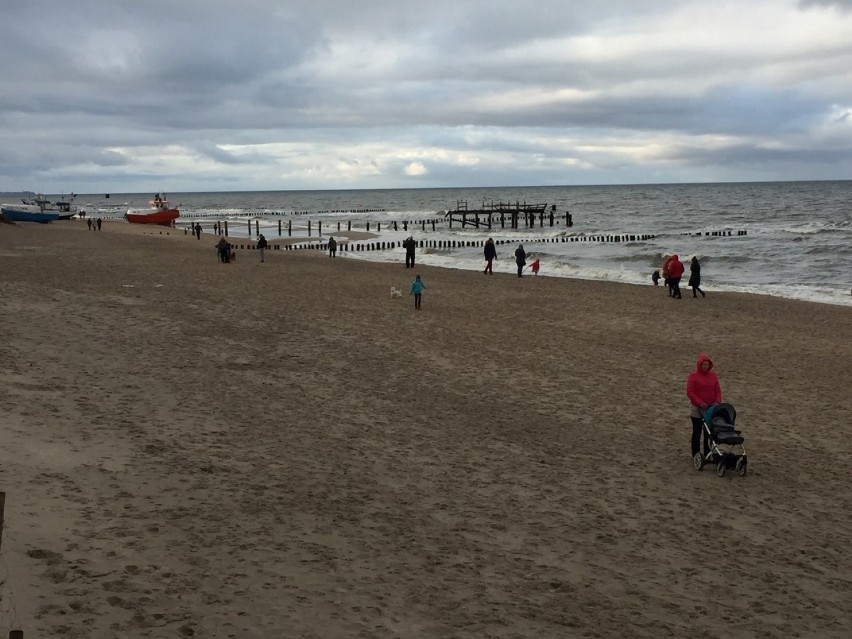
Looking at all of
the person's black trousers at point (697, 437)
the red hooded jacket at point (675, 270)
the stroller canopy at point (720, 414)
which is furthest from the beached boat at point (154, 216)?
the stroller canopy at point (720, 414)

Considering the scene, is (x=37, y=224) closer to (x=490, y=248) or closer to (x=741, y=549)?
(x=490, y=248)

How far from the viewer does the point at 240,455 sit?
9859 mm

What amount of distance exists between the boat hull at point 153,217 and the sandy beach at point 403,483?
6565 centimetres

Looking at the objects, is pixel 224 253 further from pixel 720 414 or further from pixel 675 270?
pixel 720 414

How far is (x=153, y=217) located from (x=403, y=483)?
78.6 m

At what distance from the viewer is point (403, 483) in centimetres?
940

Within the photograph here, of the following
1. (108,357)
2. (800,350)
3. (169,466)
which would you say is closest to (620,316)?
(800,350)

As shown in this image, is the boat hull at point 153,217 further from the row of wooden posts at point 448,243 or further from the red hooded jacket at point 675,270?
the red hooded jacket at point 675,270

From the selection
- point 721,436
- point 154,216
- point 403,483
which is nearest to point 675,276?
point 721,436

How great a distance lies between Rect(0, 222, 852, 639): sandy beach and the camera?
641cm

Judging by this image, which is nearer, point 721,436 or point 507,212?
point 721,436

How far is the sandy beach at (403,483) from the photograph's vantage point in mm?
6406

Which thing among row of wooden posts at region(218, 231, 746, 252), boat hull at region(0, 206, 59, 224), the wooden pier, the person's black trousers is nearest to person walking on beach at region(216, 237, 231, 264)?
row of wooden posts at region(218, 231, 746, 252)

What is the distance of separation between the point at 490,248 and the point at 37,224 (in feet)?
165
